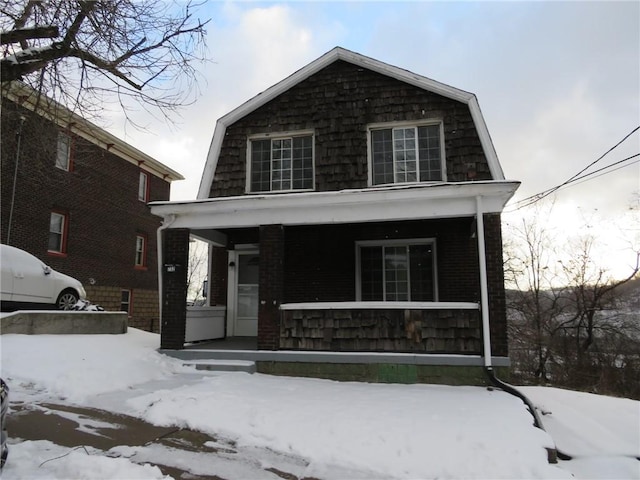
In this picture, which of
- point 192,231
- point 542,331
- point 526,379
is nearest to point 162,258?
point 192,231

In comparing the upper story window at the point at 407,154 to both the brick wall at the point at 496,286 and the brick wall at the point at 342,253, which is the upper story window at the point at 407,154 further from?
the brick wall at the point at 496,286

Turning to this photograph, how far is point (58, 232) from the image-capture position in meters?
17.1

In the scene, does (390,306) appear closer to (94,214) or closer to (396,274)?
(396,274)

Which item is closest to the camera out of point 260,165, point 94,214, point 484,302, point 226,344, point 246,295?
point 484,302

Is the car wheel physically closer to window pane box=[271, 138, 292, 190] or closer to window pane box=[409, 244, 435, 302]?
window pane box=[271, 138, 292, 190]

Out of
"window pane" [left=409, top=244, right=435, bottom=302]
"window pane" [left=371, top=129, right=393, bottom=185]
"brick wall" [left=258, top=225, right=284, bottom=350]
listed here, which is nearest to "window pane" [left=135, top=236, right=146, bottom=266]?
"brick wall" [left=258, top=225, right=284, bottom=350]

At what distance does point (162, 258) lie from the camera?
9438 mm

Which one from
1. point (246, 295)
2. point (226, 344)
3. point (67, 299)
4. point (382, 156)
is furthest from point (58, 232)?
point (382, 156)

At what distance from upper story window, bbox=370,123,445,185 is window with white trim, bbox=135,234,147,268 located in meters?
15.6

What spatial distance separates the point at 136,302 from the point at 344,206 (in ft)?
53.3

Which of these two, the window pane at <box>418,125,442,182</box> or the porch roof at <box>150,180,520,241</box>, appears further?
the window pane at <box>418,125,442,182</box>

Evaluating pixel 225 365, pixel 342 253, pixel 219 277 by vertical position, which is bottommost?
pixel 225 365

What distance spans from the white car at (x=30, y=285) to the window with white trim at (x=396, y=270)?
695 cm

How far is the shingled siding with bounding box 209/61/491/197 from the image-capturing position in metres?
9.80
